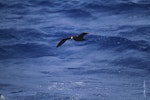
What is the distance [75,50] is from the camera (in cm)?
2655

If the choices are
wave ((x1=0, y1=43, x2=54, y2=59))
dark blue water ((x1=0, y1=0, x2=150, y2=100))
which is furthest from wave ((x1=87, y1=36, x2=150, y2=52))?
wave ((x1=0, y1=43, x2=54, y2=59))

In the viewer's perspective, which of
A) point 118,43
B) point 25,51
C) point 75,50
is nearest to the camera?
point 118,43

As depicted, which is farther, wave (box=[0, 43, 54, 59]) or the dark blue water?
wave (box=[0, 43, 54, 59])

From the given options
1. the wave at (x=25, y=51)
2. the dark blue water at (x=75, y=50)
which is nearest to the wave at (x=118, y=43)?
the dark blue water at (x=75, y=50)

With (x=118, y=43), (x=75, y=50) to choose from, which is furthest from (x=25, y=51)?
(x=118, y=43)

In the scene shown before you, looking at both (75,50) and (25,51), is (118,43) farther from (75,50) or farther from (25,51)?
(25,51)

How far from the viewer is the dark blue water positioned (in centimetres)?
2150

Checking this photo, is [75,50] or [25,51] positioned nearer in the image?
[75,50]

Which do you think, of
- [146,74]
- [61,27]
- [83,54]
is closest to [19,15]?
[61,27]

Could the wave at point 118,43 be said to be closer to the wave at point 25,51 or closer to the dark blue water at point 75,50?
the dark blue water at point 75,50

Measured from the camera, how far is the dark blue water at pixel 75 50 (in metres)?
21.5

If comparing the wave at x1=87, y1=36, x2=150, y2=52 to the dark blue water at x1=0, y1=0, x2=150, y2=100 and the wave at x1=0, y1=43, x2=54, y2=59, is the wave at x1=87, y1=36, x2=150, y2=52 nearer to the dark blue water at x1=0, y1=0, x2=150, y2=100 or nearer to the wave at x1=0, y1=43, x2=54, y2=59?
the dark blue water at x1=0, y1=0, x2=150, y2=100

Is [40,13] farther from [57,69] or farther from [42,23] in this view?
[57,69]

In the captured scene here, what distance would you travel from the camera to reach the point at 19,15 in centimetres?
2994
